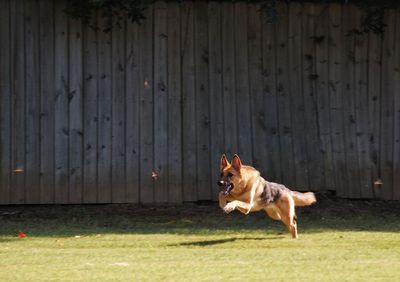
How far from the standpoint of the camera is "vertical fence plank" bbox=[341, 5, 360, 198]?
44.4 feet

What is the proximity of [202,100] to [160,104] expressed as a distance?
672mm

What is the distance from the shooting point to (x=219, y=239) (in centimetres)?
1069

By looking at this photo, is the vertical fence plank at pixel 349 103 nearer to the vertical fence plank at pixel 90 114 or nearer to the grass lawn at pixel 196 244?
the grass lawn at pixel 196 244

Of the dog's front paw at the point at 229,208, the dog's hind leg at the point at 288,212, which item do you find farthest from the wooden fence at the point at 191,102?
the dog's front paw at the point at 229,208

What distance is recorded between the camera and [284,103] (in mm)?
13461

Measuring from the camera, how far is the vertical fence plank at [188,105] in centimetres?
1316

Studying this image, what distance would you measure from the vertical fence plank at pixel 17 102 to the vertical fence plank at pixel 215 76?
115 inches

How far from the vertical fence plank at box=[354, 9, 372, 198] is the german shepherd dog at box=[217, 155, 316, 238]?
2796 mm

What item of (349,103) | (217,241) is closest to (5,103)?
(217,241)

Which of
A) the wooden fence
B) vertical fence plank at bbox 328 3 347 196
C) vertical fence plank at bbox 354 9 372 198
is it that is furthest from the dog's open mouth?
vertical fence plank at bbox 354 9 372 198

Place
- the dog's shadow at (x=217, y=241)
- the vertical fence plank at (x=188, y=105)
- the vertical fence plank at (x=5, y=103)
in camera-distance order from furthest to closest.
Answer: the vertical fence plank at (x=188, y=105) < the vertical fence plank at (x=5, y=103) < the dog's shadow at (x=217, y=241)

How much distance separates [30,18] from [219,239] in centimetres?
479

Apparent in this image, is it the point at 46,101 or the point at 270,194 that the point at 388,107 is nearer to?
the point at 270,194

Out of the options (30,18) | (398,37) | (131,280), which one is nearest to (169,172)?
(30,18)
